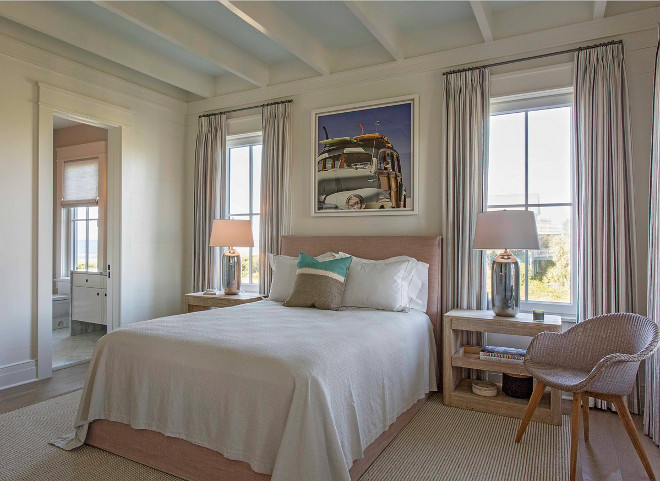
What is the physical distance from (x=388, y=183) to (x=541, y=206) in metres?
1.30

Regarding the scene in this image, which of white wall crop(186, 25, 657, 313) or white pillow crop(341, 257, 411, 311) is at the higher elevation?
white wall crop(186, 25, 657, 313)

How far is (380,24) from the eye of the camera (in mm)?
3498

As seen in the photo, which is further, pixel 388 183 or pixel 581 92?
pixel 388 183

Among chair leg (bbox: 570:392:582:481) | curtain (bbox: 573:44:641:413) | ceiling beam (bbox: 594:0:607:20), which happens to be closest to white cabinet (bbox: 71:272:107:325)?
chair leg (bbox: 570:392:582:481)

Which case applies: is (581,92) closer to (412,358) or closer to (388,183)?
(388,183)

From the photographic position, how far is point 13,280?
12.1 ft

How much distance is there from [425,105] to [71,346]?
464 cm

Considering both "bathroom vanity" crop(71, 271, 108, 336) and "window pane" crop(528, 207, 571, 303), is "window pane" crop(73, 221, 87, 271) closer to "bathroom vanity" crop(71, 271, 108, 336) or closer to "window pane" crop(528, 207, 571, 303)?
"bathroom vanity" crop(71, 271, 108, 336)

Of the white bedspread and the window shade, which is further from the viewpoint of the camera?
the window shade

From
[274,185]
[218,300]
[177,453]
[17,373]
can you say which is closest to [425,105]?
[274,185]

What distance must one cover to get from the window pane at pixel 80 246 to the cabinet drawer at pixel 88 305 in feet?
2.55

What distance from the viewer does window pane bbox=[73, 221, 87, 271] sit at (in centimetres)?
622

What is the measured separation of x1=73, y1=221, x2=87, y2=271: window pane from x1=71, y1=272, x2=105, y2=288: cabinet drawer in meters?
0.69

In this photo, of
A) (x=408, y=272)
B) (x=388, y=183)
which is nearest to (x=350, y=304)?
(x=408, y=272)
